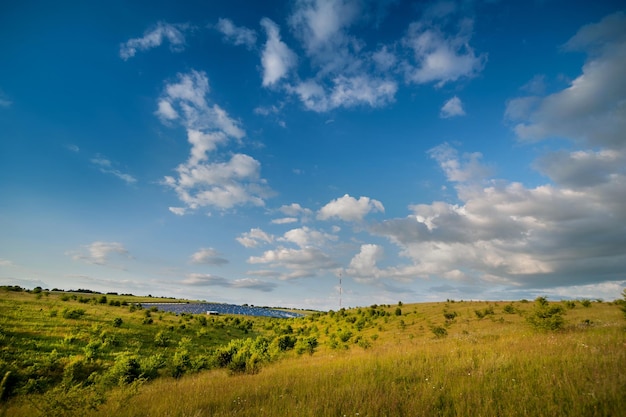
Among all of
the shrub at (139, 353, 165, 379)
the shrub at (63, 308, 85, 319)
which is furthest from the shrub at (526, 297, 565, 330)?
the shrub at (63, 308, 85, 319)

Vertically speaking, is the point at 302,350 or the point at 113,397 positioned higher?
the point at 113,397

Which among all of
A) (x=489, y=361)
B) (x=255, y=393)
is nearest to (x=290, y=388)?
(x=255, y=393)

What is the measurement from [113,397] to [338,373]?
6.66 meters

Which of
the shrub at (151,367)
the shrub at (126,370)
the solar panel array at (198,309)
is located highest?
the shrub at (126,370)

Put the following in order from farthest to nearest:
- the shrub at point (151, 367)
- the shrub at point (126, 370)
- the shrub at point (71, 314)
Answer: the shrub at point (71, 314) → the shrub at point (151, 367) → the shrub at point (126, 370)

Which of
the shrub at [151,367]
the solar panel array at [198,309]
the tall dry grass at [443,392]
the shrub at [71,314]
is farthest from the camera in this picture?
the solar panel array at [198,309]

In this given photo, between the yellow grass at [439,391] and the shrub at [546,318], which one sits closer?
the yellow grass at [439,391]

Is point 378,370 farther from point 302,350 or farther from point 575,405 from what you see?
point 302,350

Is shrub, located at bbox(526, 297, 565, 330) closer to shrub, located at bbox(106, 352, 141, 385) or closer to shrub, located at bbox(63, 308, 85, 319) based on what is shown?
shrub, located at bbox(106, 352, 141, 385)

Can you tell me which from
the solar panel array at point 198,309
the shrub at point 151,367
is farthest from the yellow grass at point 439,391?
the solar panel array at point 198,309

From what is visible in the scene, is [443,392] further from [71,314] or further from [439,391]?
[71,314]

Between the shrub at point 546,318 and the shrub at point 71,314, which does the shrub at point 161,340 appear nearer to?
the shrub at point 71,314

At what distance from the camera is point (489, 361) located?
841cm

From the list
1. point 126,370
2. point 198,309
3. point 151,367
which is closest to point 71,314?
point 151,367
